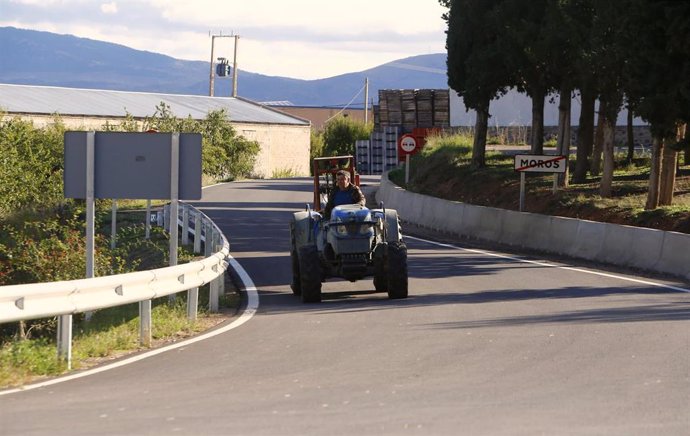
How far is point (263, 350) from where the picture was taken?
1305cm

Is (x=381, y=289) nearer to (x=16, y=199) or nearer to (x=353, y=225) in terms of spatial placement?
(x=353, y=225)

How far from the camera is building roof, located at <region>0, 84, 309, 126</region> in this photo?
251 ft

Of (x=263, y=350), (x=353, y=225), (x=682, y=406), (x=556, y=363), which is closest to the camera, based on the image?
(x=682, y=406)

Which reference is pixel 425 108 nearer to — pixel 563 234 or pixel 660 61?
pixel 563 234

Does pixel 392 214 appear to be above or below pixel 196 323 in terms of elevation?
above

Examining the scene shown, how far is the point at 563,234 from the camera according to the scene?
27469 mm

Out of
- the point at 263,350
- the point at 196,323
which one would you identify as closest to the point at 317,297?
the point at 196,323

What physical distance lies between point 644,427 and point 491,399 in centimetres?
141

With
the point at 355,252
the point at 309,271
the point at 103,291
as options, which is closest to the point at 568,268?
the point at 355,252

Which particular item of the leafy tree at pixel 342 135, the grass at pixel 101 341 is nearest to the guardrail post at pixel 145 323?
the grass at pixel 101 341

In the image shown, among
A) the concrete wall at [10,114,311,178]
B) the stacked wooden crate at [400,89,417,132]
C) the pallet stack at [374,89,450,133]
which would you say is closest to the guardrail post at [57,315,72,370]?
the pallet stack at [374,89,450,133]

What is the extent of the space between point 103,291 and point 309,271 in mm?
5623

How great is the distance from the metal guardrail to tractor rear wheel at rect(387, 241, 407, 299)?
7.79 feet

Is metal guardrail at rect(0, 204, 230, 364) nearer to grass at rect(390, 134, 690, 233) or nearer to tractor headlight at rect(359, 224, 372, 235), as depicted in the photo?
tractor headlight at rect(359, 224, 372, 235)
